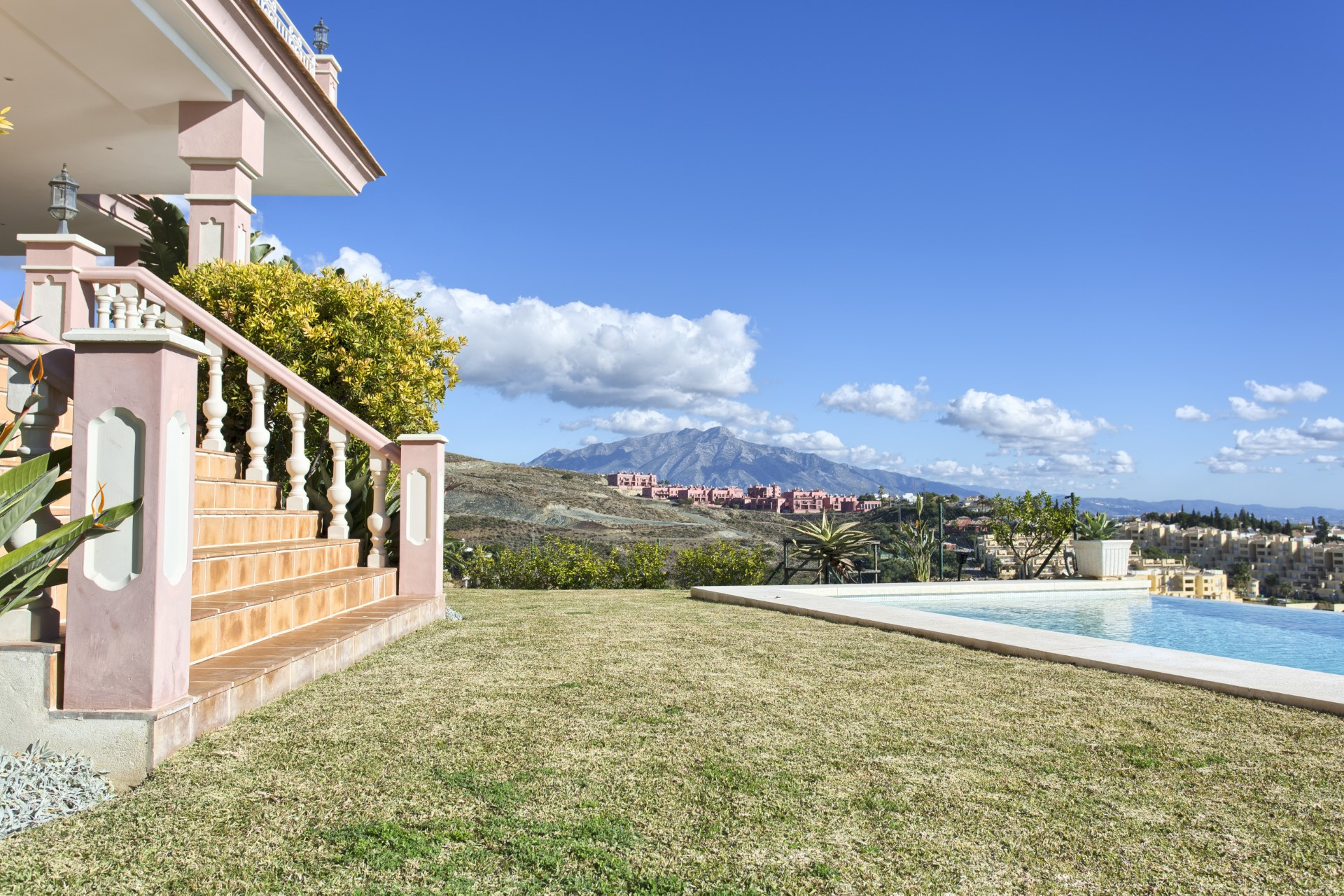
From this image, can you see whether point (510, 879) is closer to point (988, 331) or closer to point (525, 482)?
point (525, 482)

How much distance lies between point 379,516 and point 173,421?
374 cm

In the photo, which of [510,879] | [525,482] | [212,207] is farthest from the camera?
[525,482]

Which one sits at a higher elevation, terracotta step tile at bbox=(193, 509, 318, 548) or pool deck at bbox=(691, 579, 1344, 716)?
terracotta step tile at bbox=(193, 509, 318, 548)

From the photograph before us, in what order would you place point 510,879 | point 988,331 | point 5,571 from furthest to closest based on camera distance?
1. point 988,331
2. point 5,571
3. point 510,879

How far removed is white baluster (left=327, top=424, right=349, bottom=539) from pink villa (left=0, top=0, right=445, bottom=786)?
18 millimetres

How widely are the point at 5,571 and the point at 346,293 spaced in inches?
205

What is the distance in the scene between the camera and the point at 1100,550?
1273 centimetres

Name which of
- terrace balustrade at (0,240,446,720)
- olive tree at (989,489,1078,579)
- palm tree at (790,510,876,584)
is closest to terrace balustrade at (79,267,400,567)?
terrace balustrade at (0,240,446,720)

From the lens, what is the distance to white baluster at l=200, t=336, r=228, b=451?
18.7 ft

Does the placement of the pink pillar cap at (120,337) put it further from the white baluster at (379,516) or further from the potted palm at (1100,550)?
the potted palm at (1100,550)

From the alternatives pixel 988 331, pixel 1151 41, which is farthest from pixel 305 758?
pixel 988 331

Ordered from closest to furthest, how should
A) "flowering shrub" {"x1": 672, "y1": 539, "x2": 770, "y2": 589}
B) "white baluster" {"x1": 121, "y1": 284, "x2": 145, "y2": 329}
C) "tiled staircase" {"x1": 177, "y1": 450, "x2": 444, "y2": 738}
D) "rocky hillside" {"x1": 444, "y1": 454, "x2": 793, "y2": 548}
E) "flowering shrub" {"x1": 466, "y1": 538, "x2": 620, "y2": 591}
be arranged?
"tiled staircase" {"x1": 177, "y1": 450, "x2": 444, "y2": 738}, "white baluster" {"x1": 121, "y1": 284, "x2": 145, "y2": 329}, "flowering shrub" {"x1": 466, "y1": 538, "x2": 620, "y2": 591}, "flowering shrub" {"x1": 672, "y1": 539, "x2": 770, "y2": 589}, "rocky hillside" {"x1": 444, "y1": 454, "x2": 793, "y2": 548}

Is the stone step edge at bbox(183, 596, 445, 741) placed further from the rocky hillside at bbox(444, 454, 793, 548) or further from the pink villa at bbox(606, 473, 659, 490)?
the pink villa at bbox(606, 473, 659, 490)

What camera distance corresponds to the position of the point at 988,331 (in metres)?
42.2
